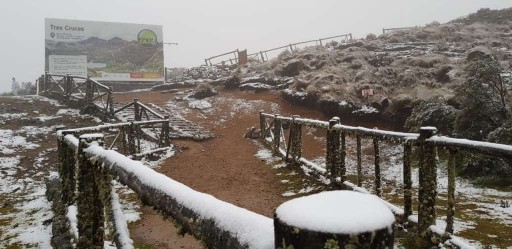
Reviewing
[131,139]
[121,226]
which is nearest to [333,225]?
[121,226]

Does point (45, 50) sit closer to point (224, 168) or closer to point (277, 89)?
point (277, 89)

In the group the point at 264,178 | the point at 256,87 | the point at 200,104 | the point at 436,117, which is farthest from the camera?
the point at 256,87

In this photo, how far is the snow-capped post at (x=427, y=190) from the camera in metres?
3.75

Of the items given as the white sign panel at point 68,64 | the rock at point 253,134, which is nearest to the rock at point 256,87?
the rock at point 253,134

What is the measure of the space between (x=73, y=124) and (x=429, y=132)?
14634 mm

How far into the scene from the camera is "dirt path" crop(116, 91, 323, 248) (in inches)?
204

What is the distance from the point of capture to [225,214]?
3.59ft

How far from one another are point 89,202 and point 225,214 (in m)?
2.26

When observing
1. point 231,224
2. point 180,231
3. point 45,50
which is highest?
point 45,50

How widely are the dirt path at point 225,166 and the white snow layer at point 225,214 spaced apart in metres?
3.05

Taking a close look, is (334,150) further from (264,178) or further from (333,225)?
(333,225)

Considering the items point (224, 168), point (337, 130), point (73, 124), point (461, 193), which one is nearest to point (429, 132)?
point (337, 130)

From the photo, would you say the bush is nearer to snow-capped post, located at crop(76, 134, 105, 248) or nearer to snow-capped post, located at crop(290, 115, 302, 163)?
snow-capped post, located at crop(290, 115, 302, 163)

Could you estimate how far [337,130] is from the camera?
246 inches
